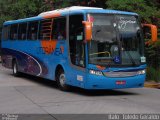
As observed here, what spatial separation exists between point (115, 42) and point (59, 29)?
9.48 feet

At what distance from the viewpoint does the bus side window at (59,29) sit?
52.7 ft

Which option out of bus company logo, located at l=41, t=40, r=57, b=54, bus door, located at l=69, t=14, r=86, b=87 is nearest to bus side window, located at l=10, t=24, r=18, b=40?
bus company logo, located at l=41, t=40, r=57, b=54

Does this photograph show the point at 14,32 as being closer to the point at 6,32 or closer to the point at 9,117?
the point at 6,32

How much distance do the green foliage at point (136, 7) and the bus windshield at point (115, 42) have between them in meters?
7.42

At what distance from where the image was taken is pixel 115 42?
47.5 feet

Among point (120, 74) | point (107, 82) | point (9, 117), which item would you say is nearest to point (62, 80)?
point (107, 82)

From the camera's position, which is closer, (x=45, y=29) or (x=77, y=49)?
(x=77, y=49)

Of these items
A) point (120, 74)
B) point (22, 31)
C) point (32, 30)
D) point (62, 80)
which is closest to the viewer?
point (120, 74)

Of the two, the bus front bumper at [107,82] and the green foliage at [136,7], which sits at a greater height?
the green foliage at [136,7]

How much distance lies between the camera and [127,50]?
1465cm

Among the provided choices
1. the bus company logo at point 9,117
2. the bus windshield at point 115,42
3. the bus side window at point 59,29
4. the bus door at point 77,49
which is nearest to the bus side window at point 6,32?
the bus side window at point 59,29

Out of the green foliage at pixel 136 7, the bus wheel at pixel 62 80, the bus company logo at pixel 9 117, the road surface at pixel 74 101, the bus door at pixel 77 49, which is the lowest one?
the road surface at pixel 74 101

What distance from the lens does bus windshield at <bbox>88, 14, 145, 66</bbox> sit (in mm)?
14281

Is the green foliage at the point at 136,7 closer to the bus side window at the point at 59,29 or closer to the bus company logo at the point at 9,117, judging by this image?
the bus side window at the point at 59,29
